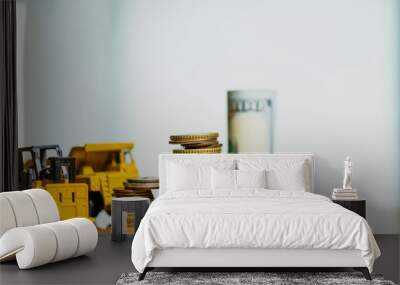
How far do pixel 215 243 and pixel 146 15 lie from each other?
11.9 feet

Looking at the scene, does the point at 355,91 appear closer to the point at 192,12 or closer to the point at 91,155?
the point at 192,12

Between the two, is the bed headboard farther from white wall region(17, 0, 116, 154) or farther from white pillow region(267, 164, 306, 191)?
white wall region(17, 0, 116, 154)

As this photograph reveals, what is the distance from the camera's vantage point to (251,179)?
670 cm

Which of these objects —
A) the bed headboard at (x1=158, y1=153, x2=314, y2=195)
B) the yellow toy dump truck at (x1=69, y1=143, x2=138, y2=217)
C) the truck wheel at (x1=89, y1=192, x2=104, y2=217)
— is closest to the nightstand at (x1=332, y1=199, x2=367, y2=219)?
the bed headboard at (x1=158, y1=153, x2=314, y2=195)

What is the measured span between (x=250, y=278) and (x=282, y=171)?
76.0 inches

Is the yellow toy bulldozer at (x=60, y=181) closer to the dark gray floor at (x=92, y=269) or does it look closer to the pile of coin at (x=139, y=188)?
the pile of coin at (x=139, y=188)

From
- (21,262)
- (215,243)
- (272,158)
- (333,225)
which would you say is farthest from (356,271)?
(21,262)

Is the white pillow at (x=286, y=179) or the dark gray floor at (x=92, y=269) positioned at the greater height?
the white pillow at (x=286, y=179)

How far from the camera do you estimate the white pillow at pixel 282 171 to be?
22.4 ft

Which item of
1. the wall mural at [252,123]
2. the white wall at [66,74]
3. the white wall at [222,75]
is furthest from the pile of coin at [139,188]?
the wall mural at [252,123]

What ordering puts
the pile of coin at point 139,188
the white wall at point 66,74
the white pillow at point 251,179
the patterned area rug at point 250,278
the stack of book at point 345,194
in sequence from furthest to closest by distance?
the white wall at point 66,74 < the pile of coin at point 139,188 < the stack of book at point 345,194 < the white pillow at point 251,179 < the patterned area rug at point 250,278

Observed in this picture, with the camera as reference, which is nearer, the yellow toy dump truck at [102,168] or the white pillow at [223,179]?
the white pillow at [223,179]

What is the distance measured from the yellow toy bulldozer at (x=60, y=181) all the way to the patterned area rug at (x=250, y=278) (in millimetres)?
2437

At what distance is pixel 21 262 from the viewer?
557 cm
